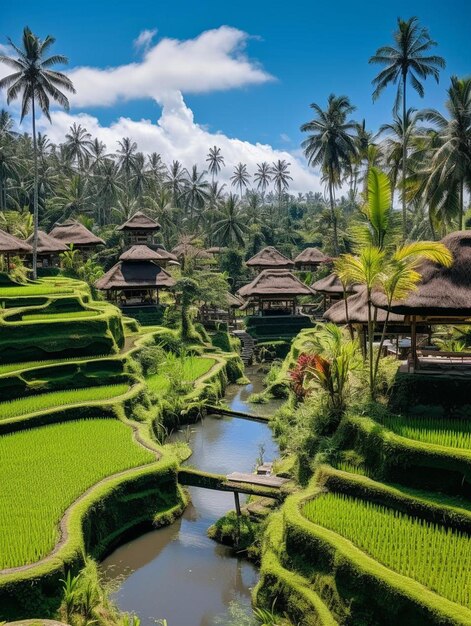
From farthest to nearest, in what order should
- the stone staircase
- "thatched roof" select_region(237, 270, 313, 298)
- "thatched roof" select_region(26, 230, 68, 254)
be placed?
"thatched roof" select_region(237, 270, 313, 298)
"thatched roof" select_region(26, 230, 68, 254)
the stone staircase

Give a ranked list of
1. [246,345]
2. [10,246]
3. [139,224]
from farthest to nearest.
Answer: [139,224], [246,345], [10,246]

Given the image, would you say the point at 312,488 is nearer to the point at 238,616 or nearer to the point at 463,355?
the point at 238,616

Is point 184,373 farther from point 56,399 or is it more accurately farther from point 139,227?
point 139,227

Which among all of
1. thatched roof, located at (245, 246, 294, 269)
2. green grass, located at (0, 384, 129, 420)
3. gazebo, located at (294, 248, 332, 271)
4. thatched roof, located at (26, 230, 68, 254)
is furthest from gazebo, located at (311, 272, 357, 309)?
green grass, located at (0, 384, 129, 420)

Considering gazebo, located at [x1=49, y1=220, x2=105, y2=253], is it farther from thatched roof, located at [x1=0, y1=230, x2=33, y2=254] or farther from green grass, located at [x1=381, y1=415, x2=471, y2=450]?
green grass, located at [x1=381, y1=415, x2=471, y2=450]

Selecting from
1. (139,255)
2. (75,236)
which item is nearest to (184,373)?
(139,255)

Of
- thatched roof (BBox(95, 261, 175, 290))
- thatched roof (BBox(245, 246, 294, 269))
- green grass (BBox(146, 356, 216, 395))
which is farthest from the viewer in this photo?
thatched roof (BBox(245, 246, 294, 269))
